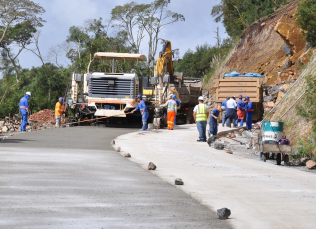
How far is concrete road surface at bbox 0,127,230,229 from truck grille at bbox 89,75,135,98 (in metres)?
13.6

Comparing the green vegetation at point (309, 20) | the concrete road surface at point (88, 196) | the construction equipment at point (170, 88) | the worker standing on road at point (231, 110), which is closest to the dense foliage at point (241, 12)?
the construction equipment at point (170, 88)

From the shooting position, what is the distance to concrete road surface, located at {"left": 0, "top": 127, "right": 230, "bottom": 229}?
585 cm

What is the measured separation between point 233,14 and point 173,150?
1578 inches

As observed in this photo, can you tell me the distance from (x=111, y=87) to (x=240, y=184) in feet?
55.7

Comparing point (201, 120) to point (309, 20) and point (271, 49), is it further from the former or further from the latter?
point (271, 49)

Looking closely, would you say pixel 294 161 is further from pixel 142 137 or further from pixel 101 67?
pixel 101 67

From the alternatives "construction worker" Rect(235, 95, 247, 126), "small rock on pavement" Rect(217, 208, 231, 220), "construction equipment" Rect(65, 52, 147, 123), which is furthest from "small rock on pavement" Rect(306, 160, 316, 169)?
"construction equipment" Rect(65, 52, 147, 123)

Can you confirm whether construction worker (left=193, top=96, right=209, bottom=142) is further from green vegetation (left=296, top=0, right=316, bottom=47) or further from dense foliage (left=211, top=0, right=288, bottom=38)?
dense foliage (left=211, top=0, right=288, bottom=38)

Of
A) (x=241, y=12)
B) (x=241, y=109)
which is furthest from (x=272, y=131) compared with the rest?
(x=241, y=12)

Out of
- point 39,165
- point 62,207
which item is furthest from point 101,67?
point 62,207

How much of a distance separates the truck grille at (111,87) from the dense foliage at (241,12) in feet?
73.8

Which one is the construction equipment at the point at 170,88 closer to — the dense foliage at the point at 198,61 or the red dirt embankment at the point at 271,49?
the red dirt embankment at the point at 271,49

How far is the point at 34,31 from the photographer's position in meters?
55.1

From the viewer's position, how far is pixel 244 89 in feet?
97.2
